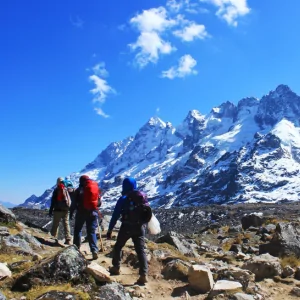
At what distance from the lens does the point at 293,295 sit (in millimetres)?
10078

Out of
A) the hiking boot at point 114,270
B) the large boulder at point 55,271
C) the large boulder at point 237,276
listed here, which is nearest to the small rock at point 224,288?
the large boulder at point 237,276

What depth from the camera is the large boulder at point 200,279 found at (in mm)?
9648

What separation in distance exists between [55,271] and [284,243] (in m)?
10.1

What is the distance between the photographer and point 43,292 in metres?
7.99

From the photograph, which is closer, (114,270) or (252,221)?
(114,270)

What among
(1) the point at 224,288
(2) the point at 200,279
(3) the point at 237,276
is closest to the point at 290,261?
(3) the point at 237,276

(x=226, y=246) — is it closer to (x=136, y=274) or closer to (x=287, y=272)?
(x=287, y=272)

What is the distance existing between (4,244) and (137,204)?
5.12 metres

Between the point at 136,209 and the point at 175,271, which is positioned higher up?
the point at 136,209

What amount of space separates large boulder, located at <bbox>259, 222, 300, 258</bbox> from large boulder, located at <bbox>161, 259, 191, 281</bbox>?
5.54 metres

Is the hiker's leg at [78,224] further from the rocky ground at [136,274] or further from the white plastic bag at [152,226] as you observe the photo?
the white plastic bag at [152,226]

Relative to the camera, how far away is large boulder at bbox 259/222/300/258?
14.9 metres

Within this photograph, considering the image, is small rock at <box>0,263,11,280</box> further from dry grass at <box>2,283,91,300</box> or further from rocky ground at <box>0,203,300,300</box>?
dry grass at <box>2,283,91,300</box>

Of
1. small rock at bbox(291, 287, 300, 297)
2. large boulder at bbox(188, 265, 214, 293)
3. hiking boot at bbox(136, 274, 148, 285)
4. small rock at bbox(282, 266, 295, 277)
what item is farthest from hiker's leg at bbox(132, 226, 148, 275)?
small rock at bbox(282, 266, 295, 277)
